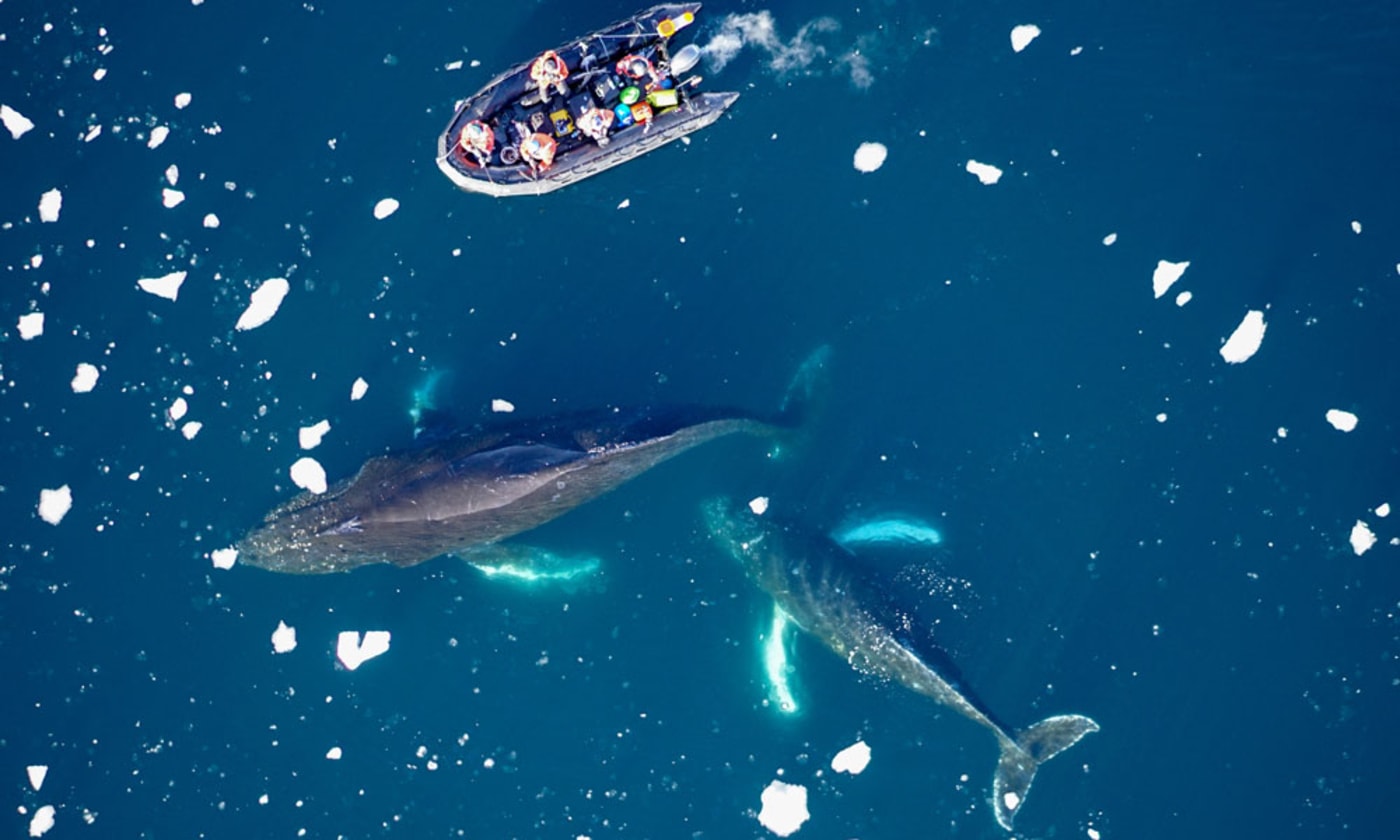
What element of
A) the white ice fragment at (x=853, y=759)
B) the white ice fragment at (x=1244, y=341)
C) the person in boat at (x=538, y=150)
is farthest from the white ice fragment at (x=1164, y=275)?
the person in boat at (x=538, y=150)

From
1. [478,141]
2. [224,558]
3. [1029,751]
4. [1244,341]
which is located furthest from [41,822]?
[1244,341]

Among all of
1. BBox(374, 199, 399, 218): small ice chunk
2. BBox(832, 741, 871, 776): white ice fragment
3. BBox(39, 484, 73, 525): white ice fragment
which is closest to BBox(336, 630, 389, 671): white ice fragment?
BBox(39, 484, 73, 525): white ice fragment

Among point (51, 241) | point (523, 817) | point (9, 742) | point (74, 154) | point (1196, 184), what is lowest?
point (523, 817)

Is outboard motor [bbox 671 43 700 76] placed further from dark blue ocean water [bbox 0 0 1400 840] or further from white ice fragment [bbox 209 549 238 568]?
white ice fragment [bbox 209 549 238 568]

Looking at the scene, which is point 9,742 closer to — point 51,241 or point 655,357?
point 51,241

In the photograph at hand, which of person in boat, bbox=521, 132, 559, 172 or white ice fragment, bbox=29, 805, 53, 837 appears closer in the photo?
person in boat, bbox=521, 132, 559, 172

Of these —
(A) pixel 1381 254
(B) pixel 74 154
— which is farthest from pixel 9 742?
(A) pixel 1381 254
